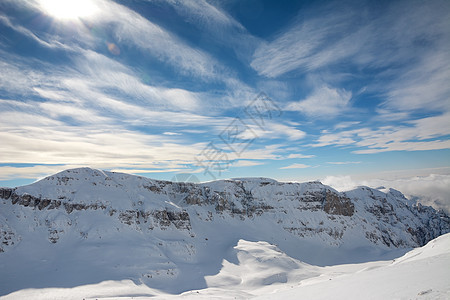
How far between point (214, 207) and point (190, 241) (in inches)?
980

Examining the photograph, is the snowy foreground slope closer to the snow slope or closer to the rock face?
the snow slope

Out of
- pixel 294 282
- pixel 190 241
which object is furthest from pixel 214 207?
pixel 294 282

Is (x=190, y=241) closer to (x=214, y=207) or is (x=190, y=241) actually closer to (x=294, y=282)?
(x=214, y=207)

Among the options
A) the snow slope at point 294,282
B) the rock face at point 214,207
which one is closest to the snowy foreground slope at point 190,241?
the snow slope at point 294,282

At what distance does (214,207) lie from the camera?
9562 cm

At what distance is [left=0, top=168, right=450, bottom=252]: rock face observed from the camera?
204 feet

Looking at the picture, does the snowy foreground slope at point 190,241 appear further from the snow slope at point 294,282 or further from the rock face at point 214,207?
the rock face at point 214,207

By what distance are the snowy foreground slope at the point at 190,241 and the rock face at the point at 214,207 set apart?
39 cm

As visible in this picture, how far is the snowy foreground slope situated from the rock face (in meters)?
0.39

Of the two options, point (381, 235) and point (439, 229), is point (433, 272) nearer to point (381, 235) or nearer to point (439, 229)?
point (381, 235)

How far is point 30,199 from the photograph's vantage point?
61156 mm

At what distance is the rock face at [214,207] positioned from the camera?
62.2 m

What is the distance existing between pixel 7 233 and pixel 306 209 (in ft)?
357

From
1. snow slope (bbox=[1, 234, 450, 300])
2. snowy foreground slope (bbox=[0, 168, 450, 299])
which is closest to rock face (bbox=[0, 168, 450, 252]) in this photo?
snowy foreground slope (bbox=[0, 168, 450, 299])
